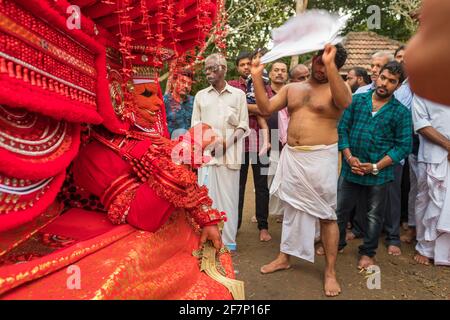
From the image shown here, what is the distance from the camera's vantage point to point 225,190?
3922 millimetres

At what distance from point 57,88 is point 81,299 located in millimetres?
610

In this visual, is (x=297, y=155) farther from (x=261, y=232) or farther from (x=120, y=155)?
(x=120, y=155)

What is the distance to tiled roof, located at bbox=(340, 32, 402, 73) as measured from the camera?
11.9 meters

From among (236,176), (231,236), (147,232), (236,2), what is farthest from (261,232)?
(236,2)

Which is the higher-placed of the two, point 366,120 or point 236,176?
point 366,120

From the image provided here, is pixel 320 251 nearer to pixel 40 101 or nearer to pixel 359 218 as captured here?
pixel 359 218

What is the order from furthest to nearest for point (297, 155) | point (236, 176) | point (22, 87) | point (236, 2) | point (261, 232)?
1. point (236, 2)
2. point (261, 232)
3. point (236, 176)
4. point (297, 155)
5. point (22, 87)

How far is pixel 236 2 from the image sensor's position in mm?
10469

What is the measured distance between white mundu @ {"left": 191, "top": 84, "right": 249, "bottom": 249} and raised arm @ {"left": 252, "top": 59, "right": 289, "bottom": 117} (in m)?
0.67

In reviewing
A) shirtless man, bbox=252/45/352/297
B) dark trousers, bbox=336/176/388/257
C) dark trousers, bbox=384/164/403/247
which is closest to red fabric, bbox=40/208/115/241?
shirtless man, bbox=252/45/352/297

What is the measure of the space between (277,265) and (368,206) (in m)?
1.10

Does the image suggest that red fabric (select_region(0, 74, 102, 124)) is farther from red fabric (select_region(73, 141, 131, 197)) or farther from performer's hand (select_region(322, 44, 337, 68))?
performer's hand (select_region(322, 44, 337, 68))

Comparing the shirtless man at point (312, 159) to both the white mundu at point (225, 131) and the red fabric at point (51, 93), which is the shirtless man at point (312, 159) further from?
the red fabric at point (51, 93)

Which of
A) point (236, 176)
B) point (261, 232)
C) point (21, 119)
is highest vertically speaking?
point (21, 119)
